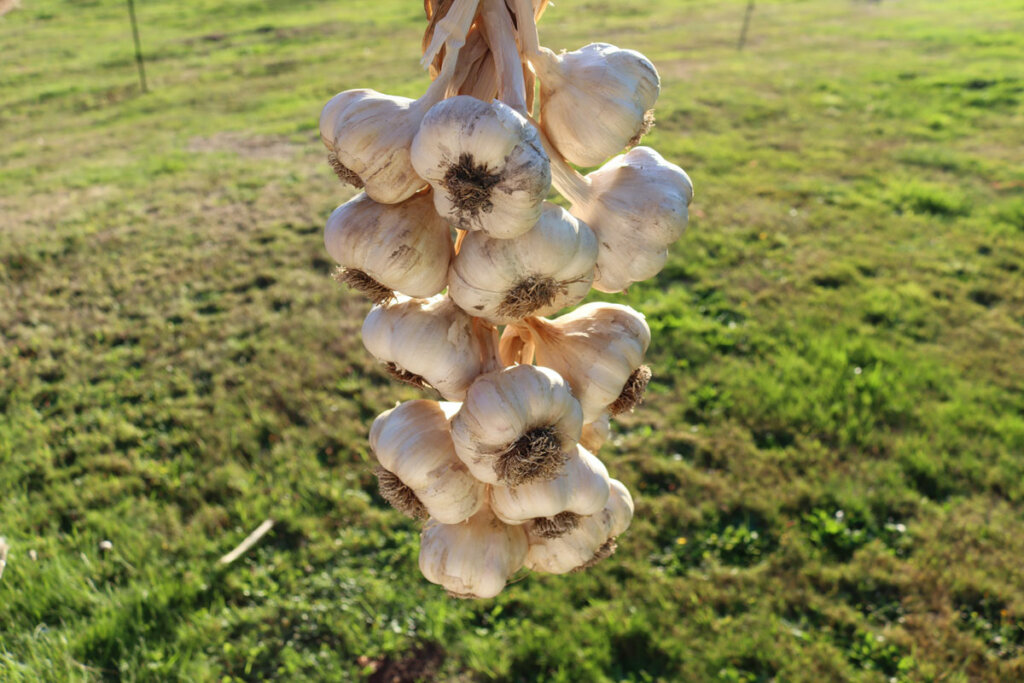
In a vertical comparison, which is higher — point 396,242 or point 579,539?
point 396,242

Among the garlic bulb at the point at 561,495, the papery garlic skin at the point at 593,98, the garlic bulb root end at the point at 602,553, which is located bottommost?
the garlic bulb root end at the point at 602,553

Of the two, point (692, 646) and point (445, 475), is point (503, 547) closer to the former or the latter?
point (445, 475)

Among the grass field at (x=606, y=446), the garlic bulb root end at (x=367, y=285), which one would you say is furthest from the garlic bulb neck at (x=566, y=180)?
the grass field at (x=606, y=446)

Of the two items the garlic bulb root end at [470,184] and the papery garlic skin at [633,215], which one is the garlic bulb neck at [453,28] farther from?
the papery garlic skin at [633,215]

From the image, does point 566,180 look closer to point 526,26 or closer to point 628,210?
point 628,210

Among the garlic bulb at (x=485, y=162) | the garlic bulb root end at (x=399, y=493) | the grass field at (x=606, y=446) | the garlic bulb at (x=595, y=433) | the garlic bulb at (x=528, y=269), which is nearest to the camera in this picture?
the garlic bulb at (x=485, y=162)

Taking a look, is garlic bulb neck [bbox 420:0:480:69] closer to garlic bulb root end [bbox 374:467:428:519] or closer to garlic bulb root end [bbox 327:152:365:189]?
garlic bulb root end [bbox 327:152:365:189]

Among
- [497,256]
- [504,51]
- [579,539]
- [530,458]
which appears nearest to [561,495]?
[530,458]
